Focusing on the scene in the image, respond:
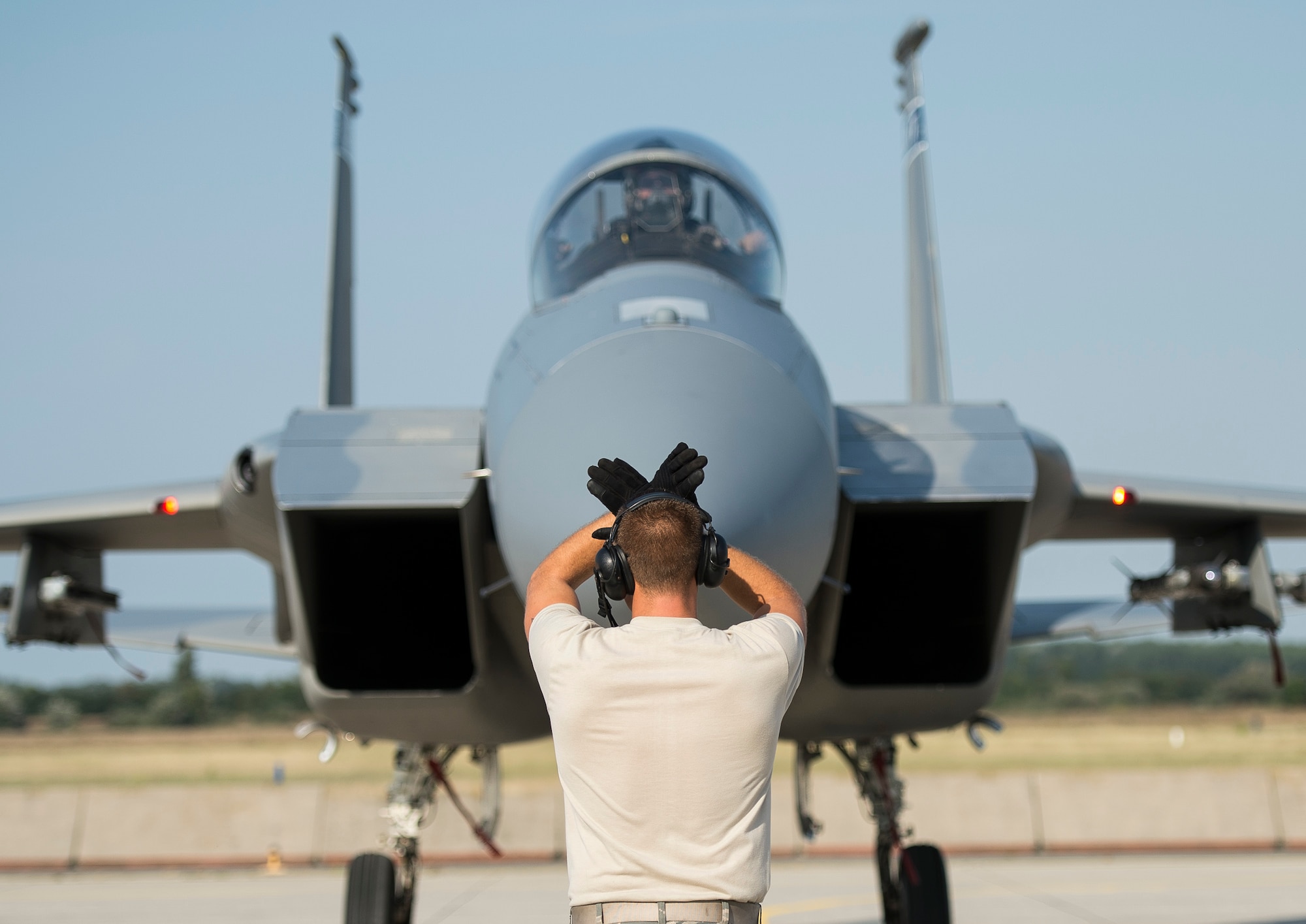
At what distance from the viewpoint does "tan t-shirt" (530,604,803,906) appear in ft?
6.76

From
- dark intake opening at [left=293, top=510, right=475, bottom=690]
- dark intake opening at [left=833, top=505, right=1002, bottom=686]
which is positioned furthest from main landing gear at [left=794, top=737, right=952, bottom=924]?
dark intake opening at [left=293, top=510, right=475, bottom=690]

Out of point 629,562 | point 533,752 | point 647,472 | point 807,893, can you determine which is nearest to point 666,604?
point 629,562

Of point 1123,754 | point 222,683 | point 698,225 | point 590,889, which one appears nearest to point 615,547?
point 590,889

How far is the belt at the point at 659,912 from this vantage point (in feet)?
6.74

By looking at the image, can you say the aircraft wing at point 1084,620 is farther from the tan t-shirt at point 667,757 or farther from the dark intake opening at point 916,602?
the tan t-shirt at point 667,757

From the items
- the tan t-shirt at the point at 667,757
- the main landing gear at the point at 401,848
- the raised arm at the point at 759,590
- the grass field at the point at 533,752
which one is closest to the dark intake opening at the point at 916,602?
the main landing gear at the point at 401,848

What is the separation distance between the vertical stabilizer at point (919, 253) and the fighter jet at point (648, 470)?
170cm

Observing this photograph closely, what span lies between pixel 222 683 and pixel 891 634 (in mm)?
66269

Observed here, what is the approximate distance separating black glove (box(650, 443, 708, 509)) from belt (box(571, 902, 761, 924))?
2.20 feet

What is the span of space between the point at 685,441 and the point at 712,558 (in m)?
1.18

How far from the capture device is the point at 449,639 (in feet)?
17.2

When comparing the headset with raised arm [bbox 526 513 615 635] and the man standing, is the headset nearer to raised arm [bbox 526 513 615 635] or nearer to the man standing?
the man standing

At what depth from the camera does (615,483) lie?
228cm

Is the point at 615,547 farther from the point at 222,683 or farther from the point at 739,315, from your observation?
the point at 222,683
